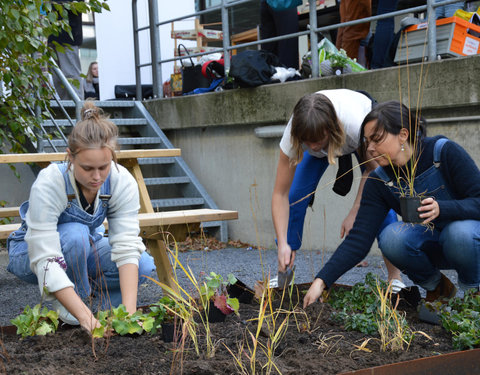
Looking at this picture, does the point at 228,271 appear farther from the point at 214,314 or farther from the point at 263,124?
the point at 214,314

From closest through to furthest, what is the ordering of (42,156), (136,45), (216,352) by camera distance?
(216,352), (42,156), (136,45)

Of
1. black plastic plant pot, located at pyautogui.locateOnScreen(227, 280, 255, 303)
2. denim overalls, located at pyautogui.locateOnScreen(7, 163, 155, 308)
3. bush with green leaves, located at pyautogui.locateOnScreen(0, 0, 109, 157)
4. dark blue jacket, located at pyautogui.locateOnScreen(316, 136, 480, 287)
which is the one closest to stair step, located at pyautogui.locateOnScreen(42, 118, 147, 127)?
bush with green leaves, located at pyautogui.locateOnScreen(0, 0, 109, 157)

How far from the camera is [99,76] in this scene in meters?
8.94

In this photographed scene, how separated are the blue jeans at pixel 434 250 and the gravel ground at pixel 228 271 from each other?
62 cm

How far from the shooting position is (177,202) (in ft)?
20.1

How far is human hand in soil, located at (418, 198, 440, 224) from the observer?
2.36 meters

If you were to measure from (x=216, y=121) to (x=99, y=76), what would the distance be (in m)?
3.56

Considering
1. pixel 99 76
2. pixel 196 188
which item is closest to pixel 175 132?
pixel 196 188

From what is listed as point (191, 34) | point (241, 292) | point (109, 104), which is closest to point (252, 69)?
point (109, 104)

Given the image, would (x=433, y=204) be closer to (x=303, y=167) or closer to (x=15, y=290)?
(x=303, y=167)

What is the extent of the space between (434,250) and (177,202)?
3.64m

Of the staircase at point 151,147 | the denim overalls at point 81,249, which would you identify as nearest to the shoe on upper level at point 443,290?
the denim overalls at point 81,249

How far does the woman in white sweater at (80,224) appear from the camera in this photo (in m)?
2.33

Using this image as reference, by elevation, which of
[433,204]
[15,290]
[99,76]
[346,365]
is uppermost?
[99,76]
